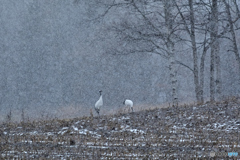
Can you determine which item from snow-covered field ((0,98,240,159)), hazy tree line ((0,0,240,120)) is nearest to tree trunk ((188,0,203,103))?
snow-covered field ((0,98,240,159))

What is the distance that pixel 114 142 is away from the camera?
962 centimetres

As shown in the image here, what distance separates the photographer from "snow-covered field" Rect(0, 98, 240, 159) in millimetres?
8250

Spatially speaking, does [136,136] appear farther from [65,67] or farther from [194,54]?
[65,67]

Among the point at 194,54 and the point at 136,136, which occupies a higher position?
the point at 194,54

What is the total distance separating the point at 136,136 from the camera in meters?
10.5

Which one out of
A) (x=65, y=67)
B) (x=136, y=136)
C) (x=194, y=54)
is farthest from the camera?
(x=65, y=67)

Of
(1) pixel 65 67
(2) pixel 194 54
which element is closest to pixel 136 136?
(2) pixel 194 54

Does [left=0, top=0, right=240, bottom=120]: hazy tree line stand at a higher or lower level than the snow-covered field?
higher

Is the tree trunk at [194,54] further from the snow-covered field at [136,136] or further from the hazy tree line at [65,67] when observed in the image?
the hazy tree line at [65,67]

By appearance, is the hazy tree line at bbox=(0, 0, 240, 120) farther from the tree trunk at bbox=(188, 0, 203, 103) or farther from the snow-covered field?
the snow-covered field

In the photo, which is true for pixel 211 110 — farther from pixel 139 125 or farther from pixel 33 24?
pixel 33 24

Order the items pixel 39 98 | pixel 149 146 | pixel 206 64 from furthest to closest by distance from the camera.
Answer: pixel 206 64, pixel 39 98, pixel 149 146

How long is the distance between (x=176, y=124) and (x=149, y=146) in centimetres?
355

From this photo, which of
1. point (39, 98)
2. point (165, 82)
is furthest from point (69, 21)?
point (165, 82)
